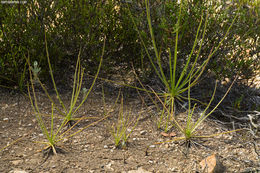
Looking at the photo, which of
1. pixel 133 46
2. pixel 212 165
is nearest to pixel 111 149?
pixel 212 165

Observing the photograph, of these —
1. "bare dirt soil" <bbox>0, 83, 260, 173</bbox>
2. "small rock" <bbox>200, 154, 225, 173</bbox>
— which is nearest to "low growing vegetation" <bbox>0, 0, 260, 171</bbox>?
"bare dirt soil" <bbox>0, 83, 260, 173</bbox>

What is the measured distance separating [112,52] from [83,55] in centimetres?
34

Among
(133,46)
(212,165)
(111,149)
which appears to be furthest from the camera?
(133,46)

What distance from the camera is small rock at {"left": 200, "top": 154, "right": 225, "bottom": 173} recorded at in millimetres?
2213

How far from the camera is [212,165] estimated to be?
222 cm

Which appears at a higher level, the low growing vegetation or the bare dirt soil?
the low growing vegetation

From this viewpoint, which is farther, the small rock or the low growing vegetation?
the low growing vegetation

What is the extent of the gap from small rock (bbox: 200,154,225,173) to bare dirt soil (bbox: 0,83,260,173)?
0.19 feet

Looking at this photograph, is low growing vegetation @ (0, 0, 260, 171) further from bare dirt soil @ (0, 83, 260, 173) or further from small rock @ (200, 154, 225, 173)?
small rock @ (200, 154, 225, 173)

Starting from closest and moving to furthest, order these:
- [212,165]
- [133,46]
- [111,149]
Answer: [212,165]
[111,149]
[133,46]

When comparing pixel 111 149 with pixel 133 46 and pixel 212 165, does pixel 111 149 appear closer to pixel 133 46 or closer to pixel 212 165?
pixel 212 165

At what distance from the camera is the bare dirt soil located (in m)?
2.25

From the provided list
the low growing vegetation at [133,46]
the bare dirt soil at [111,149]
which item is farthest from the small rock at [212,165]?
the low growing vegetation at [133,46]

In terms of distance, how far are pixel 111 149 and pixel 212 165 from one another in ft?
2.63
